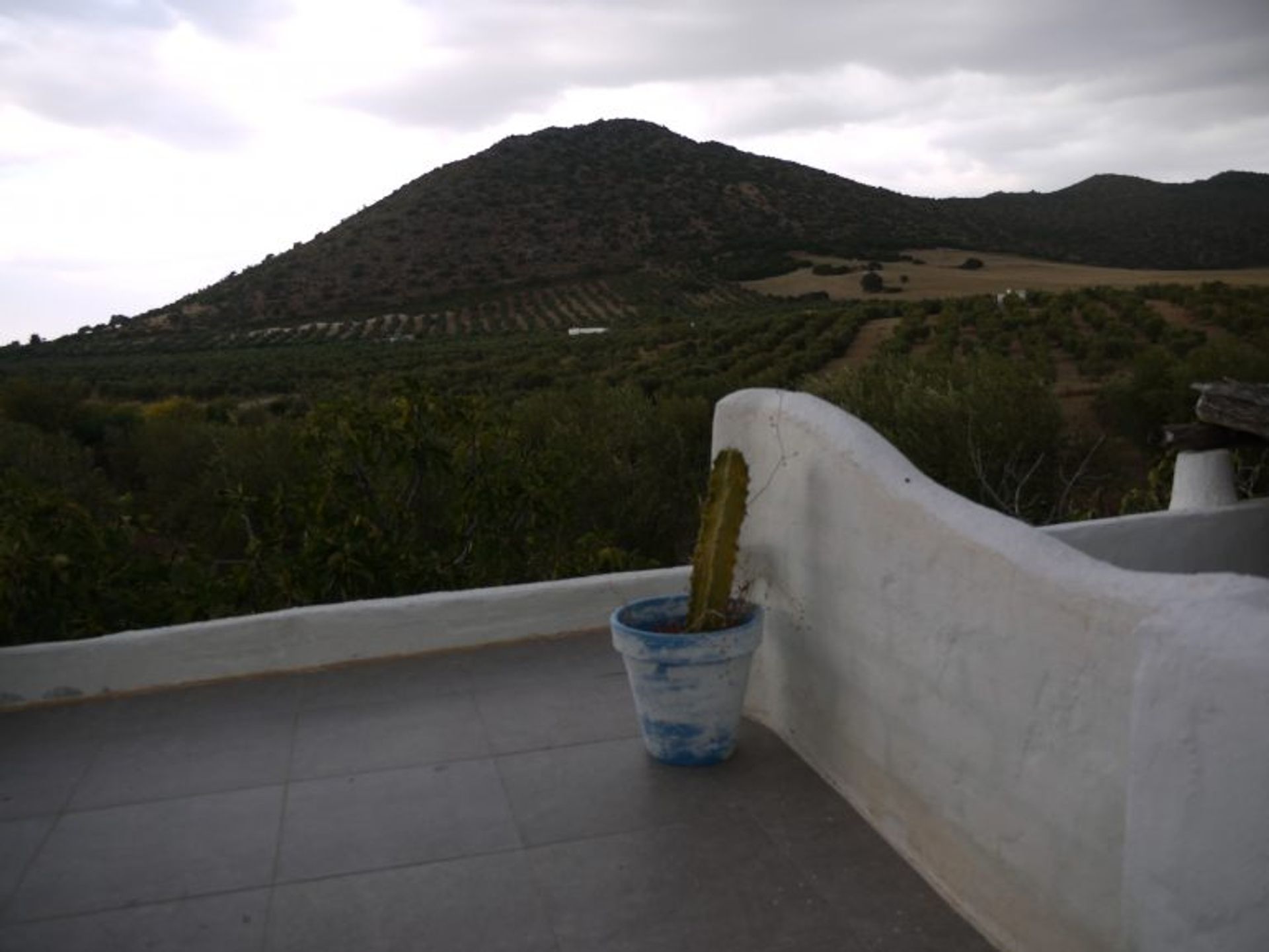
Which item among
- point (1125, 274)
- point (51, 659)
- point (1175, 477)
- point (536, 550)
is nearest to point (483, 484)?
point (536, 550)

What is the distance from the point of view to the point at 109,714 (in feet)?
18.0

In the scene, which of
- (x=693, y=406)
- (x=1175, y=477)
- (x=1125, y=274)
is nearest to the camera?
(x=1175, y=477)

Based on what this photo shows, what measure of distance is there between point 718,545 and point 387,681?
2064 millimetres

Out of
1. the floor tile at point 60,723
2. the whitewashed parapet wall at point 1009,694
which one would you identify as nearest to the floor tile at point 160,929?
the floor tile at point 60,723

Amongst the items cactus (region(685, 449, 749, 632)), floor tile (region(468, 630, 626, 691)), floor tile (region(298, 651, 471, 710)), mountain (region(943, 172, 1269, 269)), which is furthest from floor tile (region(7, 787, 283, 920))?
mountain (region(943, 172, 1269, 269))

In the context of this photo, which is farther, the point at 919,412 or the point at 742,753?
the point at 919,412

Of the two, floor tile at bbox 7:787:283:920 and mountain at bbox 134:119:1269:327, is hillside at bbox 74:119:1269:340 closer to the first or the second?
mountain at bbox 134:119:1269:327

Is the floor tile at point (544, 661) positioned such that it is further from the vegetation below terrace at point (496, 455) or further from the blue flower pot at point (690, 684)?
the vegetation below terrace at point (496, 455)

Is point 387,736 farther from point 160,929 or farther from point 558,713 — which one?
point 160,929

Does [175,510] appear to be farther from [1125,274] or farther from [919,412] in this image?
[1125,274]

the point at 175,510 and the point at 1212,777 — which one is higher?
the point at 1212,777

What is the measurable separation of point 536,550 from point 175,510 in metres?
10.5

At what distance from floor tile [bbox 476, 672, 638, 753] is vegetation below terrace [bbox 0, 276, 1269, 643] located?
2.04 metres

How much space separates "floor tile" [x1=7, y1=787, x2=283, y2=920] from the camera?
151 inches
